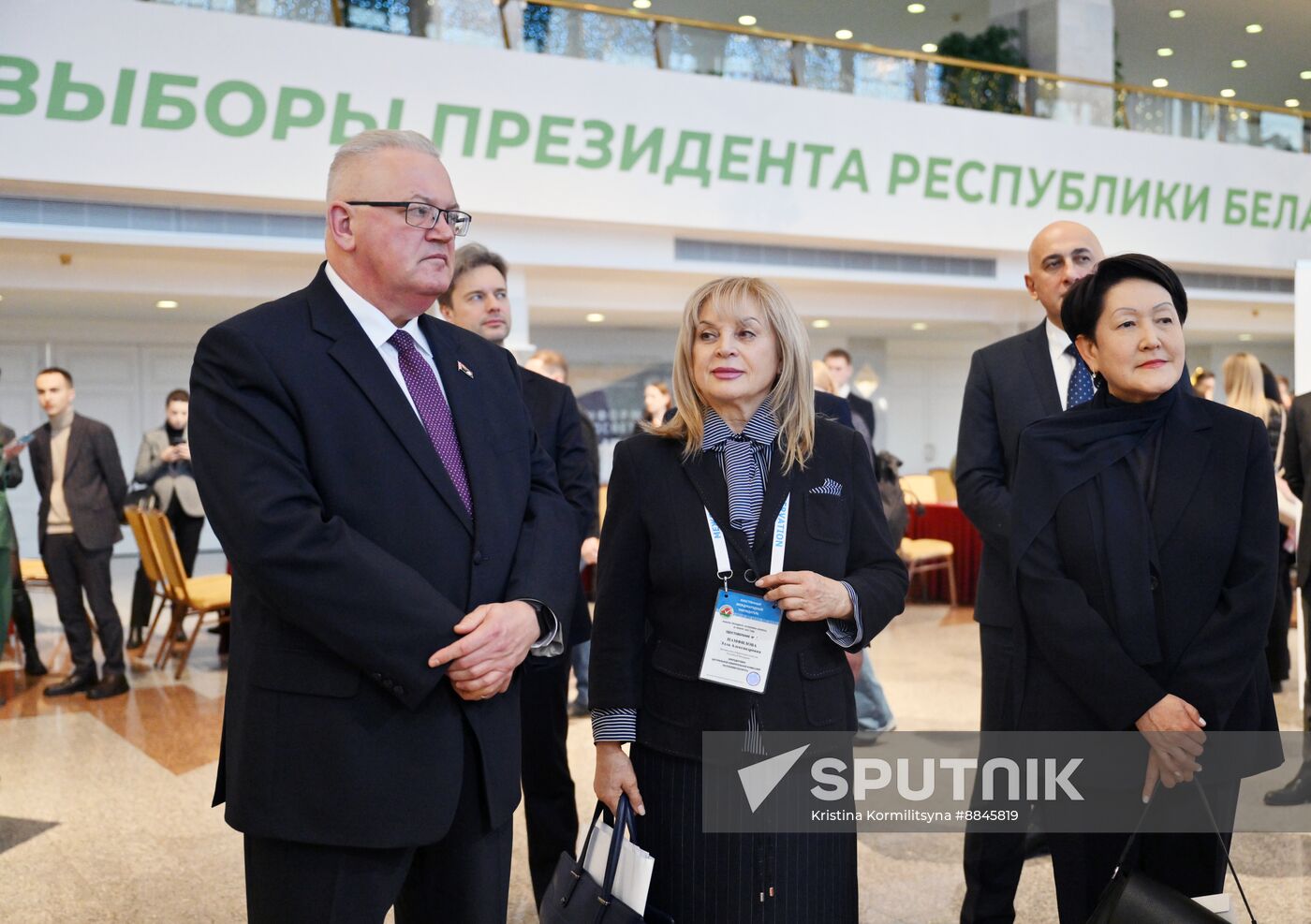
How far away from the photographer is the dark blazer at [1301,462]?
11.5 feet

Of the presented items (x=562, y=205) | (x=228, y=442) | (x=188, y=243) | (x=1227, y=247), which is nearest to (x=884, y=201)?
(x=562, y=205)

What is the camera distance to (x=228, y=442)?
1496mm

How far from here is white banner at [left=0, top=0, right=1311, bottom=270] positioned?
7383 millimetres

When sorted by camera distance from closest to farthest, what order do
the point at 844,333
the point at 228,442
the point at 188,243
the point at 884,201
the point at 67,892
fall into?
1. the point at 228,442
2. the point at 67,892
3. the point at 188,243
4. the point at 884,201
5. the point at 844,333

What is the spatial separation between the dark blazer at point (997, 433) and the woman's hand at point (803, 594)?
3.08 feet

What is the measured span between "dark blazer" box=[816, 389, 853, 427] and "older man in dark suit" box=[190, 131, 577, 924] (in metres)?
1.35

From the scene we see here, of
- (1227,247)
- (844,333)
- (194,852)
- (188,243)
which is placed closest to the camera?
(194,852)

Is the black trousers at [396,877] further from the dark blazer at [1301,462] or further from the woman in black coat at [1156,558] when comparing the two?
the dark blazer at [1301,462]

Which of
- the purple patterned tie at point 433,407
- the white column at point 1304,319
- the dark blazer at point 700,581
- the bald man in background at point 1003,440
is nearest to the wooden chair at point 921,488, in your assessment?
the white column at point 1304,319

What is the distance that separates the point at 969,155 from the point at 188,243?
7609 mm

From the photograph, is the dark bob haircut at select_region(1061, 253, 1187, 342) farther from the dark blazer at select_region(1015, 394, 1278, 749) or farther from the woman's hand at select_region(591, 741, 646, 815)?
the woman's hand at select_region(591, 741, 646, 815)

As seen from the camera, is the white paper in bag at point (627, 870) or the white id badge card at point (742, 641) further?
the white id badge card at point (742, 641)

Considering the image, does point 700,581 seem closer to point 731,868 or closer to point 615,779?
point 615,779

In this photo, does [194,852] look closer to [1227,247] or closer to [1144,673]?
[1144,673]
